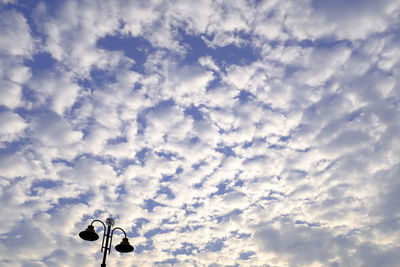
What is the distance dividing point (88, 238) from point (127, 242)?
6.27 ft

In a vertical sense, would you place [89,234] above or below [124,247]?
above

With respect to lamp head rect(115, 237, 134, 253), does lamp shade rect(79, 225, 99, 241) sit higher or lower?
higher

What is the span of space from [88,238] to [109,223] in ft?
3.91

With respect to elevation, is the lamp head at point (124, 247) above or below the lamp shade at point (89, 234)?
below

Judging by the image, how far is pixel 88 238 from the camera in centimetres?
1395

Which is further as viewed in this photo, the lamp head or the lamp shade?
the lamp head

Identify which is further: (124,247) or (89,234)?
(124,247)

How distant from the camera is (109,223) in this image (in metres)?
14.8

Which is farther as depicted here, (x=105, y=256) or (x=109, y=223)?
(x=109, y=223)

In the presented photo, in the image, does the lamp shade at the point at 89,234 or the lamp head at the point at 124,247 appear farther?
the lamp head at the point at 124,247

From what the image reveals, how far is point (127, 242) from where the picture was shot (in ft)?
48.5

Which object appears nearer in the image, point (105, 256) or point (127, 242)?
point (105, 256)

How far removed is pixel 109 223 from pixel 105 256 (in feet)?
6.54

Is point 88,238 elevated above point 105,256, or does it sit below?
above
